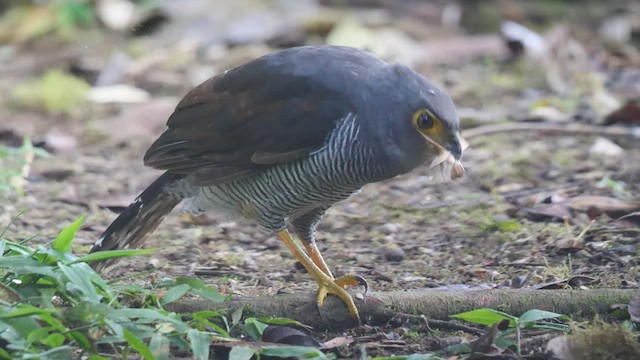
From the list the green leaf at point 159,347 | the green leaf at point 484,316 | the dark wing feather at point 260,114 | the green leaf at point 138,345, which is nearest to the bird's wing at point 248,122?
the dark wing feather at point 260,114

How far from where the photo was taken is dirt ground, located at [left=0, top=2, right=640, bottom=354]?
14.5 ft

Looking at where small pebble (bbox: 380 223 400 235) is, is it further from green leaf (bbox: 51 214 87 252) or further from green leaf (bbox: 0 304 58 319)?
green leaf (bbox: 0 304 58 319)

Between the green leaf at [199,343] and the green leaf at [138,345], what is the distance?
151mm

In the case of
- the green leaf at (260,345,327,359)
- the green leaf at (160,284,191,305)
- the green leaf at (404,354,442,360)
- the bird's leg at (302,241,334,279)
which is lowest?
the bird's leg at (302,241,334,279)

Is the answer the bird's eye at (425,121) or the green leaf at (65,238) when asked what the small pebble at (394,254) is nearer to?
the bird's eye at (425,121)

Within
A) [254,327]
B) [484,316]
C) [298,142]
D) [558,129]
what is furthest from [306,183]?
[558,129]

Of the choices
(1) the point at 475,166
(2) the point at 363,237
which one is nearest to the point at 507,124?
(1) the point at 475,166

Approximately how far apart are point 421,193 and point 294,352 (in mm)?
2781

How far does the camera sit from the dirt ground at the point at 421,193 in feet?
14.5

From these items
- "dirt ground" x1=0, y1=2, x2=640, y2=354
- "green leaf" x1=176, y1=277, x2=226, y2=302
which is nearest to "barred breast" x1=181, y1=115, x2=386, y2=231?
"dirt ground" x1=0, y1=2, x2=640, y2=354

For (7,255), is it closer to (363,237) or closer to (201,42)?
(363,237)

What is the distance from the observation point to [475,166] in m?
6.26

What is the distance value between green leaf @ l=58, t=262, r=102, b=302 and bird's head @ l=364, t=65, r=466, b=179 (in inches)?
49.1

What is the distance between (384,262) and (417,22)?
18.7 feet
